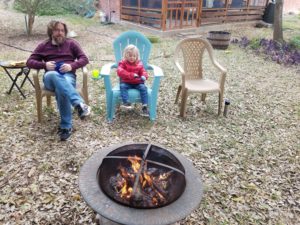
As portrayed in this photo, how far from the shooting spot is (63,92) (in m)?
2.88

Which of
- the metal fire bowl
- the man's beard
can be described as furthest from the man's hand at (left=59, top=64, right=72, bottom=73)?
the metal fire bowl

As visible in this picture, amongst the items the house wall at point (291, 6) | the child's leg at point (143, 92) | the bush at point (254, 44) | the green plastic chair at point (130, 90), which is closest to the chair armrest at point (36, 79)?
the green plastic chair at point (130, 90)

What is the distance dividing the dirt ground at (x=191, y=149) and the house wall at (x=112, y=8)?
7.04 metres

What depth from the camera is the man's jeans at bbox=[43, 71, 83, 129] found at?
2881 mm

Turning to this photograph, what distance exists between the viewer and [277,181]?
8.91ft

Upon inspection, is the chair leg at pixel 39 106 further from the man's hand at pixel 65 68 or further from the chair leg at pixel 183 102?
the chair leg at pixel 183 102

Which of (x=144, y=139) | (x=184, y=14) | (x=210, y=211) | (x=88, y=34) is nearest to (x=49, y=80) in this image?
(x=144, y=139)

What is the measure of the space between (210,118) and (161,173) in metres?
2.11

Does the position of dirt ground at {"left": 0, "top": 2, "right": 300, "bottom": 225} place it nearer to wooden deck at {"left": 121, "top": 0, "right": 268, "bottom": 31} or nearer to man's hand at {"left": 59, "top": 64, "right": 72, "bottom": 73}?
man's hand at {"left": 59, "top": 64, "right": 72, "bottom": 73}

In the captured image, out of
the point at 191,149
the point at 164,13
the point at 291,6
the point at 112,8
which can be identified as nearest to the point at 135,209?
the point at 191,149

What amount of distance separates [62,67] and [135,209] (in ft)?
6.70

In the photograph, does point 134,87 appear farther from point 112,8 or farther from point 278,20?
point 112,8

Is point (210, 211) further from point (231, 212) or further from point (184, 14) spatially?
point (184, 14)

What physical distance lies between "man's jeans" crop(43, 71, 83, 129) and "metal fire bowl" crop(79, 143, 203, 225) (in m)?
1.22
